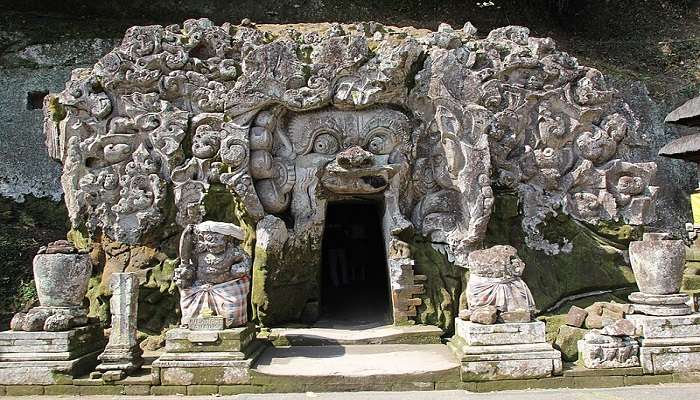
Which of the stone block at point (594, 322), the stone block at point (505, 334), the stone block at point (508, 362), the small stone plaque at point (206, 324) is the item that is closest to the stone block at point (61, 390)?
the small stone plaque at point (206, 324)

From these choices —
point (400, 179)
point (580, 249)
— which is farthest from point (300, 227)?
point (580, 249)

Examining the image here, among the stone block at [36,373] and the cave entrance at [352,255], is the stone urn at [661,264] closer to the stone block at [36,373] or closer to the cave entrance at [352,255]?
the cave entrance at [352,255]

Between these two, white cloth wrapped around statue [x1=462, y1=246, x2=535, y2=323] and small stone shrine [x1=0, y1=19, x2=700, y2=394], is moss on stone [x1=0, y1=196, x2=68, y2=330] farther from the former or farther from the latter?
white cloth wrapped around statue [x1=462, y1=246, x2=535, y2=323]

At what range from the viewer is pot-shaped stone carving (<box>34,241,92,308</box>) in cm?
760

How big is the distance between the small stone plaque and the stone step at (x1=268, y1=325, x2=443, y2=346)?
1747mm

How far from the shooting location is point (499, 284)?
781cm

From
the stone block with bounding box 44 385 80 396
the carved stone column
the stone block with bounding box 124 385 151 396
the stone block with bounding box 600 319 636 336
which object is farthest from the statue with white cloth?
the stone block with bounding box 44 385 80 396

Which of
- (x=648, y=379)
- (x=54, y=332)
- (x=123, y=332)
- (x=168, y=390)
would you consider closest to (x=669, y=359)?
(x=648, y=379)

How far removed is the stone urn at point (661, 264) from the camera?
763cm

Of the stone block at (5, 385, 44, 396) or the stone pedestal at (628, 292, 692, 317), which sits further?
the stone pedestal at (628, 292, 692, 317)

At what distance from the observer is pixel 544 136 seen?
10625 mm

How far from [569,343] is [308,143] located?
4.94 meters

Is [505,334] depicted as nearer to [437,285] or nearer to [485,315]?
[485,315]

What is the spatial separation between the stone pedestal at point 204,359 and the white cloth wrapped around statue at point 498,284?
2908 millimetres
